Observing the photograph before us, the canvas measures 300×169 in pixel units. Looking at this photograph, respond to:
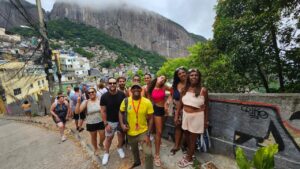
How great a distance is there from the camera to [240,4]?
9.22 metres

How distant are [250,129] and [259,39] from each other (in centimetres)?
549

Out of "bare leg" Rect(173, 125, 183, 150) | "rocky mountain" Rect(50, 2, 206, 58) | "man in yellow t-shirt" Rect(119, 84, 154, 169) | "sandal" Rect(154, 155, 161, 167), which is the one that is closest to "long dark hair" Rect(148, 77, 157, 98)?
"man in yellow t-shirt" Rect(119, 84, 154, 169)

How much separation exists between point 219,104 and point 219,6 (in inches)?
347

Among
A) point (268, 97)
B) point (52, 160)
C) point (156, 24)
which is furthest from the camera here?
point (156, 24)

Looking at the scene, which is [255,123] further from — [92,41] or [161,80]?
[92,41]

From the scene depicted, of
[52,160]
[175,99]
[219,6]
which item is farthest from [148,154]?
[219,6]

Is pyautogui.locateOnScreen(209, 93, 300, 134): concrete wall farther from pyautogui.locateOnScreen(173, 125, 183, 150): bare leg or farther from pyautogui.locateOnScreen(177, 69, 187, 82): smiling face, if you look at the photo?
pyautogui.locateOnScreen(173, 125, 183, 150): bare leg

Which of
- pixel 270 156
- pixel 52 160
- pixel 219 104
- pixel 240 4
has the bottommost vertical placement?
pixel 52 160

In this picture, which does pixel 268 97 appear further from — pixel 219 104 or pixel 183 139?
pixel 183 139

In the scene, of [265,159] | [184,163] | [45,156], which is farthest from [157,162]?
[45,156]

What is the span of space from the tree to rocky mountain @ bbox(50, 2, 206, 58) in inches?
4578

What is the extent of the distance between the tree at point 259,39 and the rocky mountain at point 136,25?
116274mm

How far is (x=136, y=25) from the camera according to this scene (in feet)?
417

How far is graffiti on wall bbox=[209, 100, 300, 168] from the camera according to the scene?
2.69m
